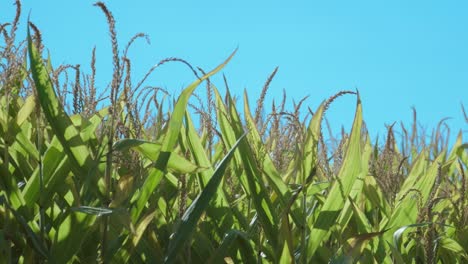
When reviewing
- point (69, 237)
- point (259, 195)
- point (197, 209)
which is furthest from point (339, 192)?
point (69, 237)

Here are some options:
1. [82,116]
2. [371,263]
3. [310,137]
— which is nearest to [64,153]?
[82,116]

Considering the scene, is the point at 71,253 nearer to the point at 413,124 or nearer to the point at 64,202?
the point at 64,202

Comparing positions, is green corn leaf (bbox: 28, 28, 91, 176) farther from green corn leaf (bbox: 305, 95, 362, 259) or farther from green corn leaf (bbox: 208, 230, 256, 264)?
green corn leaf (bbox: 305, 95, 362, 259)

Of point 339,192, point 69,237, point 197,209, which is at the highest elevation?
point 339,192

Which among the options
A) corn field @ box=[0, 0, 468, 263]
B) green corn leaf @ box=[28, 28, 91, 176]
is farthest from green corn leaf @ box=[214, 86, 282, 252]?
green corn leaf @ box=[28, 28, 91, 176]

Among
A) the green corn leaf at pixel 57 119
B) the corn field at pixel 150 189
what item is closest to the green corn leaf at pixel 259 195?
the corn field at pixel 150 189

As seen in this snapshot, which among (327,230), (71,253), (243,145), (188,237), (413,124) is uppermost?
(413,124)

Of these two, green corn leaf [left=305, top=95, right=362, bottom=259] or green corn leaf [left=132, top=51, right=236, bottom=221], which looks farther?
green corn leaf [left=305, top=95, right=362, bottom=259]

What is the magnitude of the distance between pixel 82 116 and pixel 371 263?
2.85 ft

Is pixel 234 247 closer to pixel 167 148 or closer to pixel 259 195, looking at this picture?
pixel 259 195

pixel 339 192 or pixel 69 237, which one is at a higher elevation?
pixel 339 192

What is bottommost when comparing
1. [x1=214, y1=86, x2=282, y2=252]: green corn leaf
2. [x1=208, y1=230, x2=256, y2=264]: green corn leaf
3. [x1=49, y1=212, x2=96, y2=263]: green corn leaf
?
[x1=49, y1=212, x2=96, y2=263]: green corn leaf

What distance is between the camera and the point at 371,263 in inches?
77.4

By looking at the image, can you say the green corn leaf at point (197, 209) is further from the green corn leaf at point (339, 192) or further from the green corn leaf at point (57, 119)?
the green corn leaf at point (339, 192)
